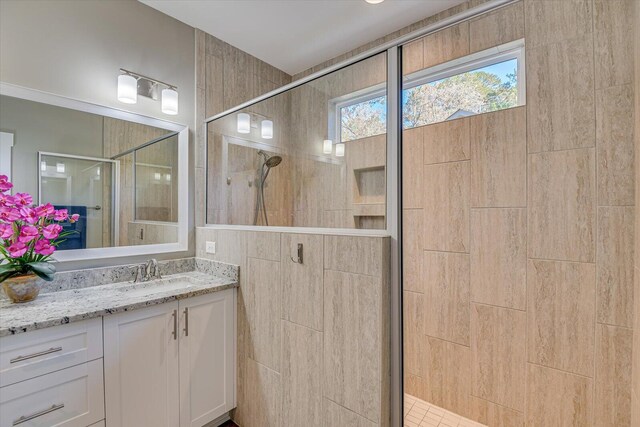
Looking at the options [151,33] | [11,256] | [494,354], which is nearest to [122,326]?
[11,256]

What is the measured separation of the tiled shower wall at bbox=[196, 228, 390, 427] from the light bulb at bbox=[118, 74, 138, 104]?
106cm

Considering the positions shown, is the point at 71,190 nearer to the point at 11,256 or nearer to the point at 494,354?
the point at 11,256

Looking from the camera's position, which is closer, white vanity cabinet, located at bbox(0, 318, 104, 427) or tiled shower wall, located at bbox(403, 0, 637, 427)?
white vanity cabinet, located at bbox(0, 318, 104, 427)

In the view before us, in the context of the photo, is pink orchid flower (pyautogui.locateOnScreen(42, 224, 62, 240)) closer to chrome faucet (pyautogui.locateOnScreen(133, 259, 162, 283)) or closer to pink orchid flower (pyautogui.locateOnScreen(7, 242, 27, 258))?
pink orchid flower (pyautogui.locateOnScreen(7, 242, 27, 258))

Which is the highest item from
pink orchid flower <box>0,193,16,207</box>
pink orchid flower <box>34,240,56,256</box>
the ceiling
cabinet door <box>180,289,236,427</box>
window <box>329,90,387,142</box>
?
the ceiling

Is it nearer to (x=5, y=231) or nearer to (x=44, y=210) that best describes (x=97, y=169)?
(x=44, y=210)

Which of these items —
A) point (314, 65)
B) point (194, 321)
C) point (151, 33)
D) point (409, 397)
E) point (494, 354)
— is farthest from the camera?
point (314, 65)

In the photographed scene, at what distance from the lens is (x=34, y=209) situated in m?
1.48

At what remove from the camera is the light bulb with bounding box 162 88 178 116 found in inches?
83.4

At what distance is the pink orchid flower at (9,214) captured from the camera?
1379 mm

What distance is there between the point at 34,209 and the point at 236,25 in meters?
1.83

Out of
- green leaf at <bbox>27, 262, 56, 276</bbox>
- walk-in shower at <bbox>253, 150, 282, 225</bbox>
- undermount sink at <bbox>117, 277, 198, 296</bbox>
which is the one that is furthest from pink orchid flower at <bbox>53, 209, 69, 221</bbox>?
walk-in shower at <bbox>253, 150, 282, 225</bbox>

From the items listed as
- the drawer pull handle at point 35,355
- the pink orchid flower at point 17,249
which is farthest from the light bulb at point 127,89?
the drawer pull handle at point 35,355

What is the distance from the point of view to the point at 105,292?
1704 mm
